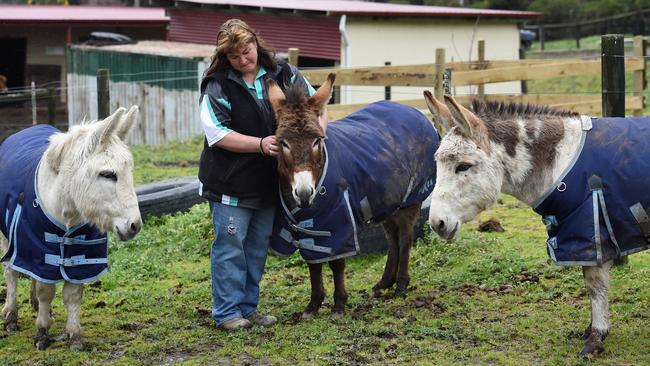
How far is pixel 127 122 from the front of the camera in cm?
530

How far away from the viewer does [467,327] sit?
5.61 metres

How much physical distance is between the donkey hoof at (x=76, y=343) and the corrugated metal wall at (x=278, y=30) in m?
15.6

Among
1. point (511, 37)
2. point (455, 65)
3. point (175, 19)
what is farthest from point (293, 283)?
point (175, 19)

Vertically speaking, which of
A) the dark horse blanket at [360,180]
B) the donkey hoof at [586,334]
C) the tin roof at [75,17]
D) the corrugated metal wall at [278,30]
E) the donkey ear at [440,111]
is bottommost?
the donkey hoof at [586,334]

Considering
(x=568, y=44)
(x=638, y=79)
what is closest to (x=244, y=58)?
(x=638, y=79)

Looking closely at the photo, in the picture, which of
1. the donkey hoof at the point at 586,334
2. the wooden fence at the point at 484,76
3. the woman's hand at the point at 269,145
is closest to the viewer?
the donkey hoof at the point at 586,334

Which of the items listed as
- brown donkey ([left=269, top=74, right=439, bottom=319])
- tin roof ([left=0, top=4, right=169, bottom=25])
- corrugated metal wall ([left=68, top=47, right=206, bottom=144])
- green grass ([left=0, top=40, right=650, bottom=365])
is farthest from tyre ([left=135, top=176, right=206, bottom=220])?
tin roof ([left=0, top=4, right=169, bottom=25])

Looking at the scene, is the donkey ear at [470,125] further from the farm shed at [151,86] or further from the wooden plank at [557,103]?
the farm shed at [151,86]

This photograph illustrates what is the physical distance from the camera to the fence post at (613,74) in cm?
689

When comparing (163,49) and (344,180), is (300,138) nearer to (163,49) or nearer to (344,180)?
(344,180)

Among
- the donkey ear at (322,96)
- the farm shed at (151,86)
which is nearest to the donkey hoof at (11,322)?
the donkey ear at (322,96)

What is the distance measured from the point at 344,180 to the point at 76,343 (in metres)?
2.01

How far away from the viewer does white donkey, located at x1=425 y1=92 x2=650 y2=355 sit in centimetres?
488

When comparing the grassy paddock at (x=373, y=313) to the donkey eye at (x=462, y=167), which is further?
the grassy paddock at (x=373, y=313)
